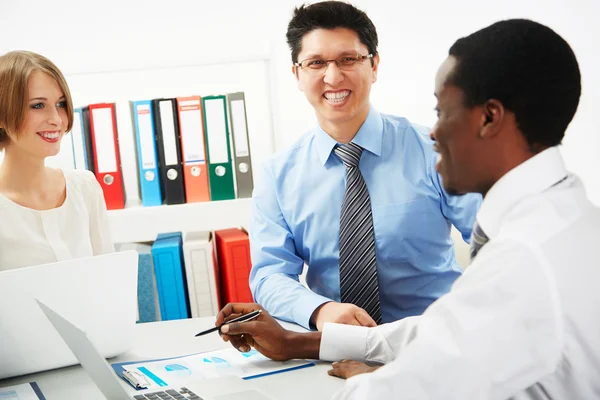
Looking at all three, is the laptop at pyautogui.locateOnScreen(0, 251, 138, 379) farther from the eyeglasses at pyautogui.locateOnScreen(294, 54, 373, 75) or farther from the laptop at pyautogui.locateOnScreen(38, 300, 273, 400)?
the eyeglasses at pyautogui.locateOnScreen(294, 54, 373, 75)

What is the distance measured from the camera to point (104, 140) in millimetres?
2391

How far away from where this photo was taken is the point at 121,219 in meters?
2.60

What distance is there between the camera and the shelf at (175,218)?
2.43 m

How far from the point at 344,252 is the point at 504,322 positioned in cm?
101

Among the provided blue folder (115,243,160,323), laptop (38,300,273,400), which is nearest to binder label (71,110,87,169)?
blue folder (115,243,160,323)

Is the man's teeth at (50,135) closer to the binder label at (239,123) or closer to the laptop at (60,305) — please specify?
the binder label at (239,123)

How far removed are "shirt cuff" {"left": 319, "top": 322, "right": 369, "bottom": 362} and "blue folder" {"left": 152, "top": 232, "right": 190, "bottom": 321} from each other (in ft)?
3.50

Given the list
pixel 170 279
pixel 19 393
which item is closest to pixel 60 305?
pixel 19 393

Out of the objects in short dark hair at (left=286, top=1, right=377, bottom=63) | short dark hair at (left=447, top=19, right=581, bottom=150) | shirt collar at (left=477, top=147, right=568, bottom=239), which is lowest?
shirt collar at (left=477, top=147, right=568, bottom=239)

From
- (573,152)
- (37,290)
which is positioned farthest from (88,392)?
(573,152)

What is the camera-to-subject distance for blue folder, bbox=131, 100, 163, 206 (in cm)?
237

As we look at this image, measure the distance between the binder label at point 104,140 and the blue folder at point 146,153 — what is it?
0.30 ft

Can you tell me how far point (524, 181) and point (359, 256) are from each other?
0.91 metres

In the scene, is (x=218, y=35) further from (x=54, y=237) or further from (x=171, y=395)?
(x=171, y=395)
